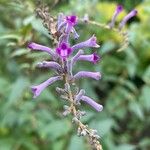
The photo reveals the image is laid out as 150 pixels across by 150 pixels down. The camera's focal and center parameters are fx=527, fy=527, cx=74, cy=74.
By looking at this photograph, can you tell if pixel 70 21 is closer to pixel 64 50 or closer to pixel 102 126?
pixel 64 50

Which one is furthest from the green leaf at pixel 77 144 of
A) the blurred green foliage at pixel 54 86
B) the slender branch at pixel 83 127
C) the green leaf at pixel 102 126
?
the slender branch at pixel 83 127

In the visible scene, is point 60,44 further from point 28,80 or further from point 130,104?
point 130,104

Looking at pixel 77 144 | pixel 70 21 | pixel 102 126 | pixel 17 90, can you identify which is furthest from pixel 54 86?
pixel 70 21

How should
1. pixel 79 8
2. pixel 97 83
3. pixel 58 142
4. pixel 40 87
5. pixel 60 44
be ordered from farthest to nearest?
pixel 97 83 < pixel 79 8 < pixel 58 142 < pixel 40 87 < pixel 60 44

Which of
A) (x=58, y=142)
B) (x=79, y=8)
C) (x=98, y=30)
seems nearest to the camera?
(x=58, y=142)

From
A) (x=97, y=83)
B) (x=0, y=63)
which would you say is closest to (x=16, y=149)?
(x=0, y=63)

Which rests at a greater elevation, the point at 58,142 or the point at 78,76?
the point at 78,76

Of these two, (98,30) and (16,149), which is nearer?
(16,149)
